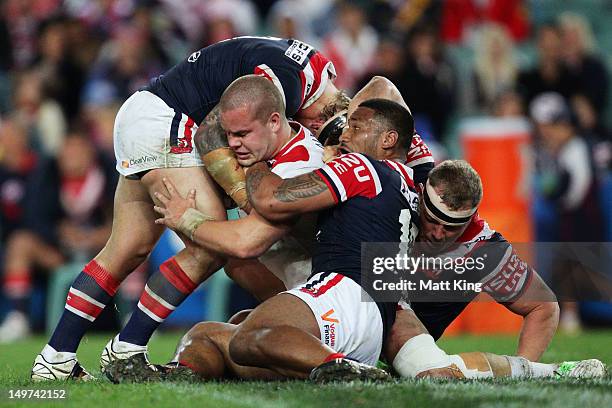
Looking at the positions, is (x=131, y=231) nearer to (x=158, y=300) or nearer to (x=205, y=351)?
(x=158, y=300)

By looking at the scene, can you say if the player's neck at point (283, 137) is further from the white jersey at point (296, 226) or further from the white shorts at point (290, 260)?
the white shorts at point (290, 260)

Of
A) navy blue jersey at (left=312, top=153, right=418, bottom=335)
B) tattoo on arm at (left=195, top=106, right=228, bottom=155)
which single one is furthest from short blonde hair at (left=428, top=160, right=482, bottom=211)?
tattoo on arm at (left=195, top=106, right=228, bottom=155)

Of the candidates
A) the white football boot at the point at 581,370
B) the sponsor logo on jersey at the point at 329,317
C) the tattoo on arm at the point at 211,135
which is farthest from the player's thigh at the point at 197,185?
the white football boot at the point at 581,370

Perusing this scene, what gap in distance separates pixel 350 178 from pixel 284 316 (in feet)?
2.63

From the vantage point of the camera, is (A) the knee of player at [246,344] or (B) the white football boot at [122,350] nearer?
(A) the knee of player at [246,344]

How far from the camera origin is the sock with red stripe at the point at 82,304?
6.13 m

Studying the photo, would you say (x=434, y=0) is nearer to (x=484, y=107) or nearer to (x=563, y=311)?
(x=484, y=107)

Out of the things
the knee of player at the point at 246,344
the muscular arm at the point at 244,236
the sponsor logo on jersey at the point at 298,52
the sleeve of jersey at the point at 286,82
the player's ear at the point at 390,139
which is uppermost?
the sponsor logo on jersey at the point at 298,52

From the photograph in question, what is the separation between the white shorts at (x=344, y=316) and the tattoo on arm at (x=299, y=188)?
1.47 feet

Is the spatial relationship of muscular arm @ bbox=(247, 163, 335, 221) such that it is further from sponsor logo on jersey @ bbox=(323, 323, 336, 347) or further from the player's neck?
sponsor logo on jersey @ bbox=(323, 323, 336, 347)

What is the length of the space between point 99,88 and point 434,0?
4231 mm

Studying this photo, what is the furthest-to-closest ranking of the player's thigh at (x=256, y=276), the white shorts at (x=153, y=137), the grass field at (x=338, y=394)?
the player's thigh at (x=256, y=276)
the white shorts at (x=153, y=137)
the grass field at (x=338, y=394)

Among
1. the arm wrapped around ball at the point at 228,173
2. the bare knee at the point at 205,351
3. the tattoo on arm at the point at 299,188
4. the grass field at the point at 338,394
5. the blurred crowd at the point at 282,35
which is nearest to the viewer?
the grass field at the point at 338,394

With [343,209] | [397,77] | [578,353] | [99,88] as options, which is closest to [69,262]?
[99,88]
